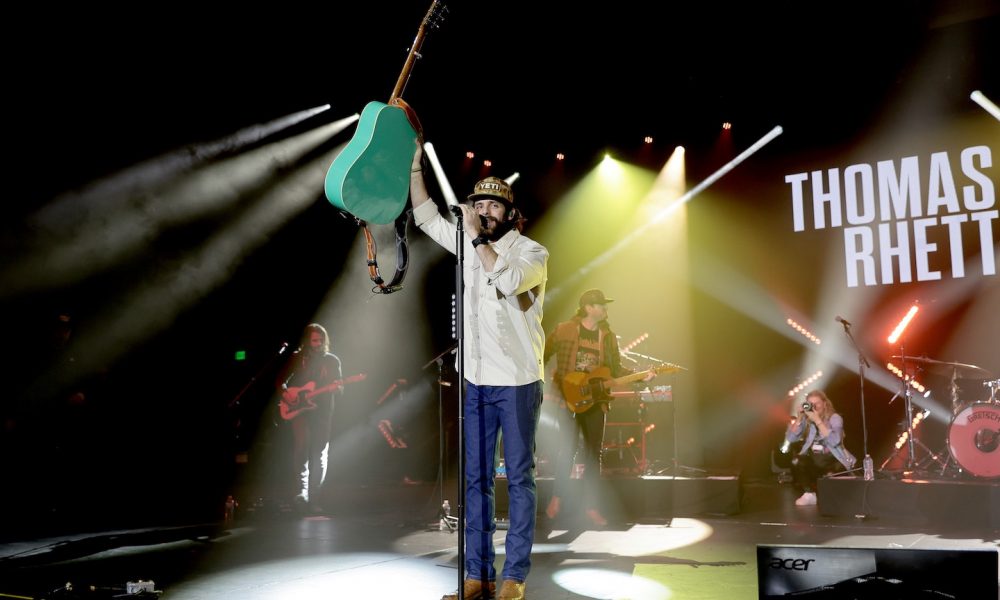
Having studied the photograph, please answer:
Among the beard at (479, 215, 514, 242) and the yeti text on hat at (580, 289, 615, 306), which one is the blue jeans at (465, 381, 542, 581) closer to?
the beard at (479, 215, 514, 242)

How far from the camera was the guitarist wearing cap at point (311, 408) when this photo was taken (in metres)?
7.35

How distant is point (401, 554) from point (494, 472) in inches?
71.4

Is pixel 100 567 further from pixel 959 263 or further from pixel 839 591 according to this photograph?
pixel 959 263

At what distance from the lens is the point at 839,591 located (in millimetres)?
2193

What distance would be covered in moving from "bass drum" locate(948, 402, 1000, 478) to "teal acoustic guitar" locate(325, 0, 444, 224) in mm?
6234

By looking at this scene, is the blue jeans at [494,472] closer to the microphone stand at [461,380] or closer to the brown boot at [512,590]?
the brown boot at [512,590]

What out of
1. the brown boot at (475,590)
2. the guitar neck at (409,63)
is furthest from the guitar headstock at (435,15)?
the brown boot at (475,590)

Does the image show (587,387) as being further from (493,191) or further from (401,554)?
(493,191)

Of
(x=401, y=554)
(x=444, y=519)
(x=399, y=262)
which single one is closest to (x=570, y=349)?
(x=444, y=519)

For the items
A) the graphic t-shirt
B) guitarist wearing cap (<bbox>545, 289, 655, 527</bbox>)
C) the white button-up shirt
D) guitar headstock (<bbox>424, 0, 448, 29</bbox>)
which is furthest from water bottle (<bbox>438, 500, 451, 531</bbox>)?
guitar headstock (<bbox>424, 0, 448, 29</bbox>)

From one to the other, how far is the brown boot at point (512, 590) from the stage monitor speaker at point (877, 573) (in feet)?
3.91

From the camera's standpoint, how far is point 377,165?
2.96m

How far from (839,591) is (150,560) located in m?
3.94

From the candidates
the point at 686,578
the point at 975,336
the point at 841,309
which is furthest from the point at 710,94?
the point at 686,578
